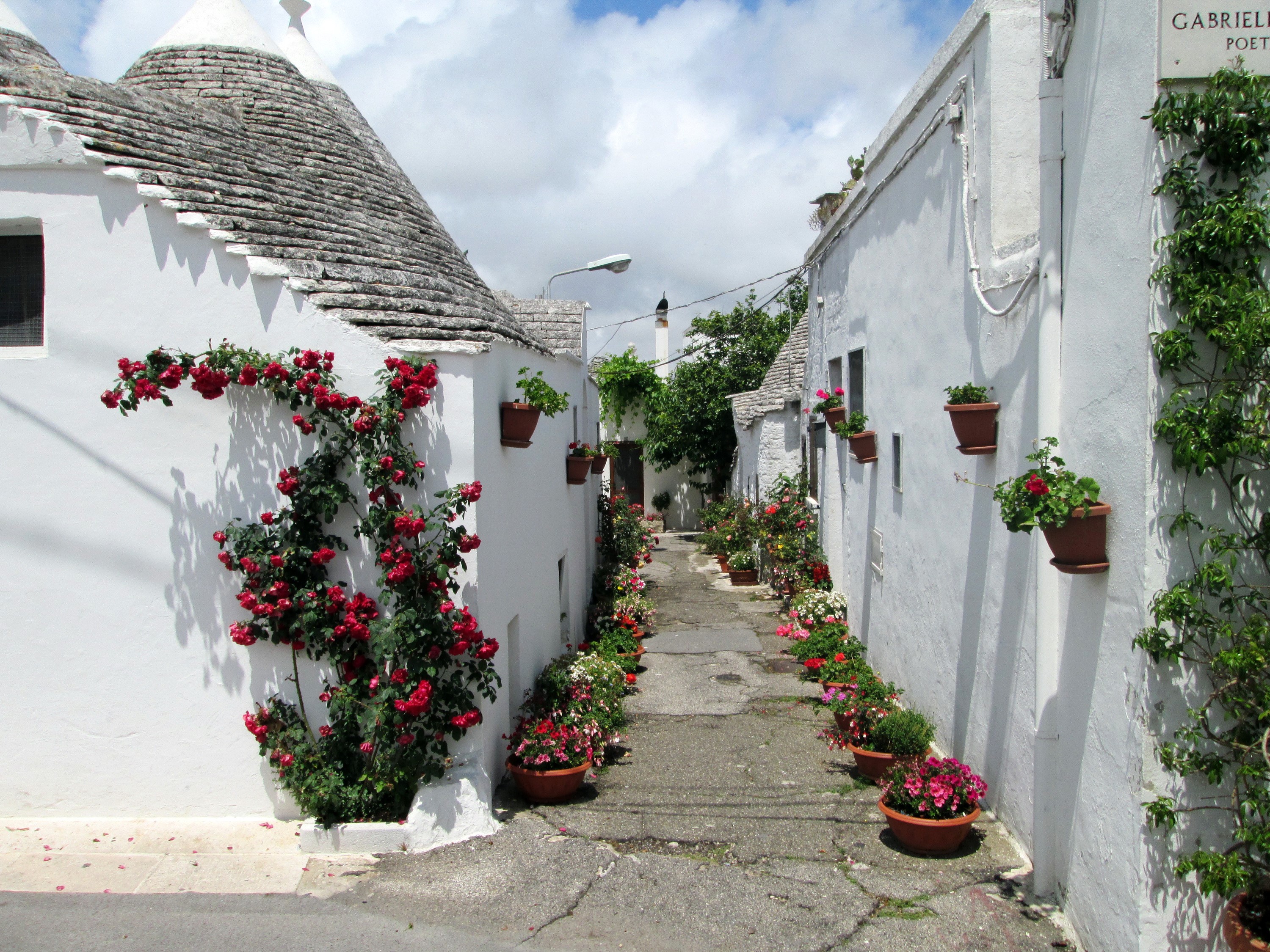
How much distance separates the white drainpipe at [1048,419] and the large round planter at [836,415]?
17.4ft

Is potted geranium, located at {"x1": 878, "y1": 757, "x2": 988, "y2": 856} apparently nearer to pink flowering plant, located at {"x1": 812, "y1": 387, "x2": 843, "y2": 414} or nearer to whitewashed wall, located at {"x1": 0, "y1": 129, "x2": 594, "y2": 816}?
whitewashed wall, located at {"x1": 0, "y1": 129, "x2": 594, "y2": 816}

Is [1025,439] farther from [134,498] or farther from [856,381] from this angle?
[134,498]

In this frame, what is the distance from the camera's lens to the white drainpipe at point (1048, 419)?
4.59 metres

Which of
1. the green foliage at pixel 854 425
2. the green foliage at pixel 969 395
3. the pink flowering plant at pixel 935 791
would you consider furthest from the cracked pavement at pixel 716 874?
the green foliage at pixel 854 425

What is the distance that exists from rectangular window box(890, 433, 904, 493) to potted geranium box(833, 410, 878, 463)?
0.65 m

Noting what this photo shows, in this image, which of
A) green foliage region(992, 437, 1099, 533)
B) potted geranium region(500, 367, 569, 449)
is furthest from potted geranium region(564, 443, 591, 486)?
green foliage region(992, 437, 1099, 533)

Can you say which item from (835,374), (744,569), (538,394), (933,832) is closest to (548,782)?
(933,832)

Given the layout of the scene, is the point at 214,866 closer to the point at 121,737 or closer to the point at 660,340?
the point at 121,737

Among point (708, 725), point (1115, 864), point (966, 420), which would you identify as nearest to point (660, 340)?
point (708, 725)

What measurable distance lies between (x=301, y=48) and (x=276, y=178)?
20.5ft

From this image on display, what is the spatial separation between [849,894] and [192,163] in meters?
6.67

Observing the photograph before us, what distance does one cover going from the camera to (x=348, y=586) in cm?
576

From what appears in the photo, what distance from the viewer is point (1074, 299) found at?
4.43m

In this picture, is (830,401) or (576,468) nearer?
(830,401)
